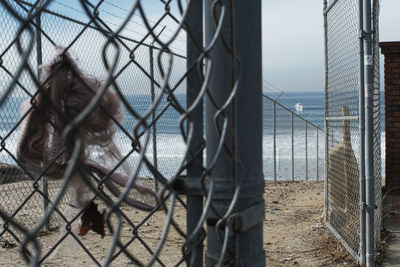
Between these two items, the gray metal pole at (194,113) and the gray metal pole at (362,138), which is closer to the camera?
the gray metal pole at (194,113)

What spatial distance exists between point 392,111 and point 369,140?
4627 millimetres

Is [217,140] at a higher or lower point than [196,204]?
A: higher

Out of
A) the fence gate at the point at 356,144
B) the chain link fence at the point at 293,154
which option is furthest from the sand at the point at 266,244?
the chain link fence at the point at 293,154

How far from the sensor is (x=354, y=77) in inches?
184

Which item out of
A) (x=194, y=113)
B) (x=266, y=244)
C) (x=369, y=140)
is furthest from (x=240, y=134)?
(x=266, y=244)

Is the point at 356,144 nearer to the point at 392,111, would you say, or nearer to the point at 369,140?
the point at 369,140

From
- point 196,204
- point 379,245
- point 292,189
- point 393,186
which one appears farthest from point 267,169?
point 196,204

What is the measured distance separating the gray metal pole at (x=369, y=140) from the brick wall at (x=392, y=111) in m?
4.39

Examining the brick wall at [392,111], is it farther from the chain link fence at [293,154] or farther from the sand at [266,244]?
the chain link fence at [293,154]

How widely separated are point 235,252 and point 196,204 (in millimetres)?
207

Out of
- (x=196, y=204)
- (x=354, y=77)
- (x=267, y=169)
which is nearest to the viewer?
(x=196, y=204)

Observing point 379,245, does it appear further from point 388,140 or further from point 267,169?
point 267,169

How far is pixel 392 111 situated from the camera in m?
8.40

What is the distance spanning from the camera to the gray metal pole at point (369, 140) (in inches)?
165
